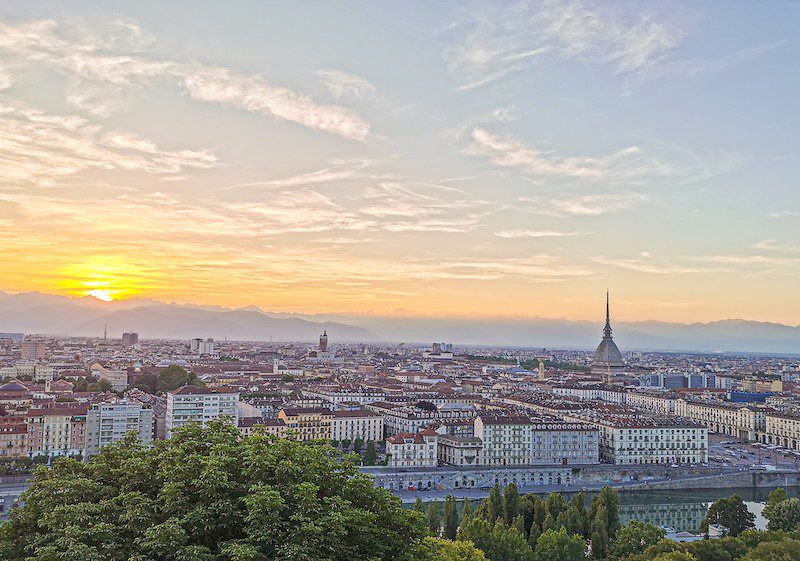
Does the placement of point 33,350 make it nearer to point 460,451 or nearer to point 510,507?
point 460,451

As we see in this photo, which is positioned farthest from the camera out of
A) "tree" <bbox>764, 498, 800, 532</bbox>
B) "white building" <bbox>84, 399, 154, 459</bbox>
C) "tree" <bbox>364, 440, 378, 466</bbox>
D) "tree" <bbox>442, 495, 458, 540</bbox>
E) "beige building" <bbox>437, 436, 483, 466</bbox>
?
"beige building" <bbox>437, 436, 483, 466</bbox>

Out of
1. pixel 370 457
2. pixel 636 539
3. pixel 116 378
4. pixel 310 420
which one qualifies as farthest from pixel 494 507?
pixel 116 378

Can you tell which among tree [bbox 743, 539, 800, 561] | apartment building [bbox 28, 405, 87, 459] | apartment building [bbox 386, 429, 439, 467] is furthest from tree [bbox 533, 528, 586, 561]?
apartment building [bbox 28, 405, 87, 459]

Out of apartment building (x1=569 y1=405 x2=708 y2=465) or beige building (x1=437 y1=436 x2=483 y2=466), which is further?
apartment building (x1=569 y1=405 x2=708 y2=465)

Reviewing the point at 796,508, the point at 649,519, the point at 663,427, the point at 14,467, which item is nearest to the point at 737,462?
the point at 663,427

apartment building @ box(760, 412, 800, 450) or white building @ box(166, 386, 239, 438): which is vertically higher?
white building @ box(166, 386, 239, 438)

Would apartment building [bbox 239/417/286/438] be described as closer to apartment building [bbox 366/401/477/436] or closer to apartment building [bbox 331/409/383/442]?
apartment building [bbox 331/409/383/442]
